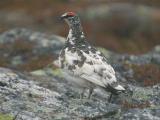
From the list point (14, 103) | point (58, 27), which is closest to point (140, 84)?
point (14, 103)

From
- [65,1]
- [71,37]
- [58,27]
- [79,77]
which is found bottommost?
[79,77]

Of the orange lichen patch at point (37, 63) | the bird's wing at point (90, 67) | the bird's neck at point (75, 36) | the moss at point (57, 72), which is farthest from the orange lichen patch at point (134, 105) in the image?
the orange lichen patch at point (37, 63)

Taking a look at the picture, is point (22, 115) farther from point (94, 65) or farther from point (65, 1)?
point (65, 1)

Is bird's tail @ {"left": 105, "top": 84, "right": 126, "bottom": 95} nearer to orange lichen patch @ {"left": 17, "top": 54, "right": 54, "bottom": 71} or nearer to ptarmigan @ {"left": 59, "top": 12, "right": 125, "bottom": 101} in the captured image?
ptarmigan @ {"left": 59, "top": 12, "right": 125, "bottom": 101}

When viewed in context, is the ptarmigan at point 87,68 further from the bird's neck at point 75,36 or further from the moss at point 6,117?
the moss at point 6,117

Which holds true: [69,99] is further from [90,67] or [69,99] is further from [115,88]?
[115,88]

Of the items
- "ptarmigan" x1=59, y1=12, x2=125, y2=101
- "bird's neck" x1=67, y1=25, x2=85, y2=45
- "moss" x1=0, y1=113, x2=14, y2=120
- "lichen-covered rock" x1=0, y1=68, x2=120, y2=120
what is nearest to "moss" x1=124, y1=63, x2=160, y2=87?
"bird's neck" x1=67, y1=25, x2=85, y2=45
